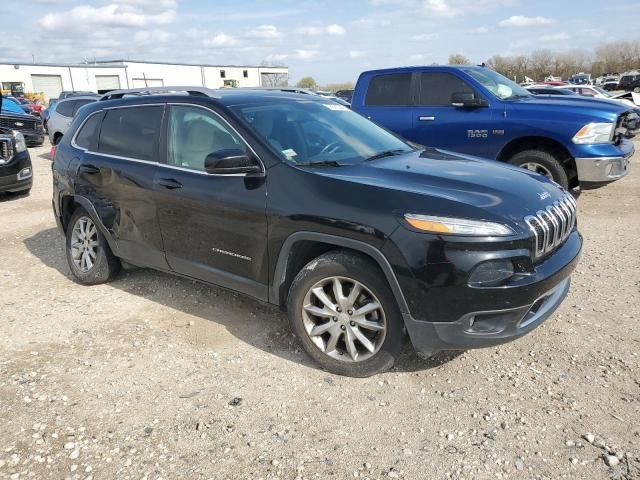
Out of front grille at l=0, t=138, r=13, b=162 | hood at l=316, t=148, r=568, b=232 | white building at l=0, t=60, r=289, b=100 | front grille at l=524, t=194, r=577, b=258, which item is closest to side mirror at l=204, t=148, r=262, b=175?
hood at l=316, t=148, r=568, b=232

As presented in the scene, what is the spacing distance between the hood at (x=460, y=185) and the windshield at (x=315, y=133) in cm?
23

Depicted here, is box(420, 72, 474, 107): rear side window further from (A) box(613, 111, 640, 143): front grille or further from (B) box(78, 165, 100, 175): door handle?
(B) box(78, 165, 100, 175): door handle

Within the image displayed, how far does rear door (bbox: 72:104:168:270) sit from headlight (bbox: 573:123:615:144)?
16.4 feet

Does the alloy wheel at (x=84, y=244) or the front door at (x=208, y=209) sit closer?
the front door at (x=208, y=209)

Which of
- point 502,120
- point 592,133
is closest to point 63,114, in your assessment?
point 502,120

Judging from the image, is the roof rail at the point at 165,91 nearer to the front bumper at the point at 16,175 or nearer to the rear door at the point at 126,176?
the rear door at the point at 126,176

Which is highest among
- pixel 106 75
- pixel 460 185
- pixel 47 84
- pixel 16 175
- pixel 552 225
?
pixel 106 75

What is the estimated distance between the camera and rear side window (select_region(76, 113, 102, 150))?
463cm

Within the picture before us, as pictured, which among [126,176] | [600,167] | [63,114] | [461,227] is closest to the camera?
[461,227]

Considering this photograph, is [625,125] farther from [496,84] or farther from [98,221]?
[98,221]

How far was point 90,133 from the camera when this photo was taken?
4.70 meters

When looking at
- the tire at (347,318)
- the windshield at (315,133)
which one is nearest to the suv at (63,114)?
the windshield at (315,133)

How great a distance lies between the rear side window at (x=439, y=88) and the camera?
23.7 ft

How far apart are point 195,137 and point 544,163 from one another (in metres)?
4.71
